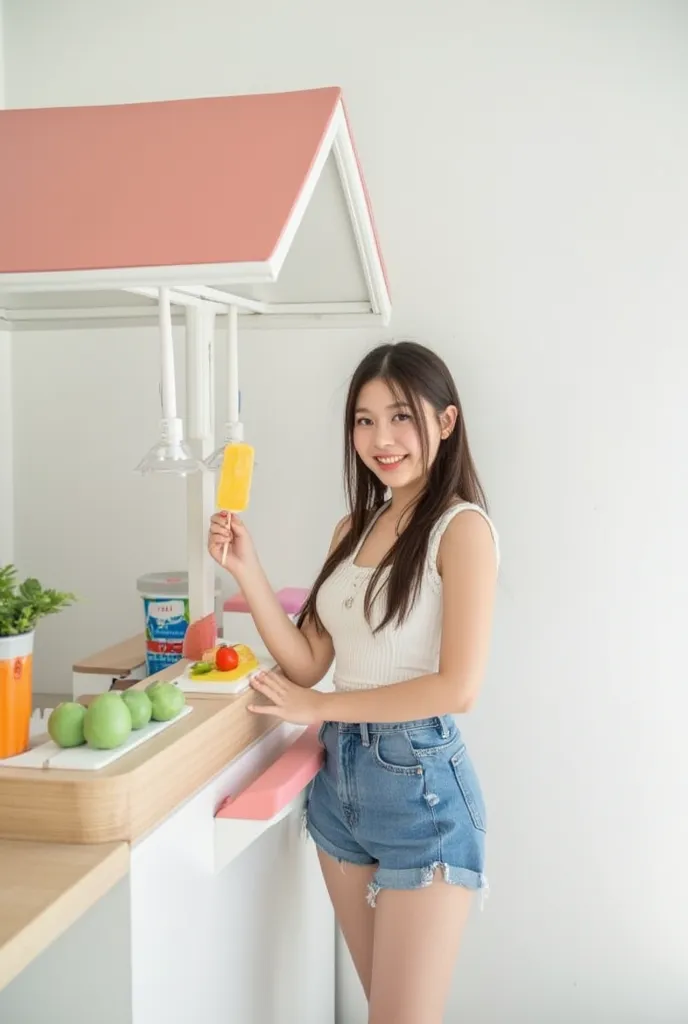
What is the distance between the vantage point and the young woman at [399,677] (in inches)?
56.6

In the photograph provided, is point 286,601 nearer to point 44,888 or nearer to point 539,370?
point 539,370

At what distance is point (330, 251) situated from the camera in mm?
1617

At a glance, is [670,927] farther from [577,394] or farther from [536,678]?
[577,394]

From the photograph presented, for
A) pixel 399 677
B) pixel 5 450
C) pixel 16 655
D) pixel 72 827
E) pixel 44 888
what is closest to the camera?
pixel 44 888

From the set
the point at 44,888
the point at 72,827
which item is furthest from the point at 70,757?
the point at 44,888

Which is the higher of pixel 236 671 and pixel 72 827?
pixel 236 671

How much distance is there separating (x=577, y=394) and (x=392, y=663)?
2.63ft

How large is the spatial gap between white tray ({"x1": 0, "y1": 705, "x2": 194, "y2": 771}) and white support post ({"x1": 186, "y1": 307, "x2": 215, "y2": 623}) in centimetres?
44

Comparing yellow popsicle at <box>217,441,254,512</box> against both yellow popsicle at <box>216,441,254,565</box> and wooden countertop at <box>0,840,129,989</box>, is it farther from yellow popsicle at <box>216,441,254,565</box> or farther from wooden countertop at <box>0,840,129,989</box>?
wooden countertop at <box>0,840,129,989</box>

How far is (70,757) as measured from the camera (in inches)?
45.6

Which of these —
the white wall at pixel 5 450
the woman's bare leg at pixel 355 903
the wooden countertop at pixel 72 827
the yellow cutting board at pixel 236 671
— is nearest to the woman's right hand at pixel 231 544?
the yellow cutting board at pixel 236 671

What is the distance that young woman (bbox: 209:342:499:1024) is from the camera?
1.44m

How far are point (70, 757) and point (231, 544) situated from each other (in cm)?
55

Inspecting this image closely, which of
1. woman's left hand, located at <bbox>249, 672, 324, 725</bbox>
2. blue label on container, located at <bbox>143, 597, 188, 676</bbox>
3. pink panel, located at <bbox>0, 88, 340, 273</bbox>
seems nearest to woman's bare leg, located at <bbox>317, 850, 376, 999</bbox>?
woman's left hand, located at <bbox>249, 672, 324, 725</bbox>
